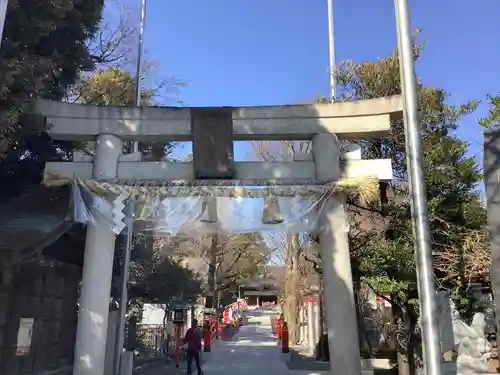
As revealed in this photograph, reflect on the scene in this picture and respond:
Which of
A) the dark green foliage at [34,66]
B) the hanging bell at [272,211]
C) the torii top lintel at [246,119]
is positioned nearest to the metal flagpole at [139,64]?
the dark green foliage at [34,66]

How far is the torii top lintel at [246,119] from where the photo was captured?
1020cm

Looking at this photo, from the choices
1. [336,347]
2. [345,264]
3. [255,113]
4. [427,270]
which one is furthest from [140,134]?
[427,270]

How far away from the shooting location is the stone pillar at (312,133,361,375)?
916 centimetres

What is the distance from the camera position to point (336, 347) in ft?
30.1

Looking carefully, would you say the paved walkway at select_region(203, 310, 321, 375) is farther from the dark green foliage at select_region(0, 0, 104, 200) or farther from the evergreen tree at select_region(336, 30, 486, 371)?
the dark green foliage at select_region(0, 0, 104, 200)

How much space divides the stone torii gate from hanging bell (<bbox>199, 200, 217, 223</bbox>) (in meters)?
0.61

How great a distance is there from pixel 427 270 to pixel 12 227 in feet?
24.4

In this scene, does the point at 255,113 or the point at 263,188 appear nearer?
the point at 263,188

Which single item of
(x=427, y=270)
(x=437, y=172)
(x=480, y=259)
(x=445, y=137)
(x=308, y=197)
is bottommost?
(x=427, y=270)

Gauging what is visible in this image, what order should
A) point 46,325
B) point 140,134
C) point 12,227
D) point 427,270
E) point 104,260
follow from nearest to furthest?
point 427,270 < point 12,227 < point 104,260 < point 140,134 < point 46,325

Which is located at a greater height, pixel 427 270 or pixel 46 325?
Answer: pixel 427 270

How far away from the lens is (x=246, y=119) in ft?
33.8

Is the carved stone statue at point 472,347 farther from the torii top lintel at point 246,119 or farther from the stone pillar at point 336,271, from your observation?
the torii top lintel at point 246,119

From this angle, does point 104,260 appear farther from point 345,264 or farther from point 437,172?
point 437,172
